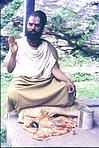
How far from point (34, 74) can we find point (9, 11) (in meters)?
5.58

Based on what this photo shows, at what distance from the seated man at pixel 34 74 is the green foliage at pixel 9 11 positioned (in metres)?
5.24

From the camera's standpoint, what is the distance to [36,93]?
5129mm

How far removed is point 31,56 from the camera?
515cm

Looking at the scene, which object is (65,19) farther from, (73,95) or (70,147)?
(70,147)

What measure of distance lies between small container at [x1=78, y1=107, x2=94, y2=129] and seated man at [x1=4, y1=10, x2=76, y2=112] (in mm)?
440

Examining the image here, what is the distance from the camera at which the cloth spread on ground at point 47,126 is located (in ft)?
15.1

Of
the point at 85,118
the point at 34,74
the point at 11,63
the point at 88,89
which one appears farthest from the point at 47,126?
the point at 88,89

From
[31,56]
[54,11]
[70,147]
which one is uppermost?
[54,11]

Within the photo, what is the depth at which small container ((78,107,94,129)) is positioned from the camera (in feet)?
15.7

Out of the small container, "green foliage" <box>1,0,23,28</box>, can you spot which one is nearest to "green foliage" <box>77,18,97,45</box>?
"green foliage" <box>1,0,23,28</box>

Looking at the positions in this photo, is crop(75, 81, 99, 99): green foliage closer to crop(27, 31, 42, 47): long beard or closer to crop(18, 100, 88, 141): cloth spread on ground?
crop(18, 100, 88, 141): cloth spread on ground

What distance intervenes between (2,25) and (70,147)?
6.49 m

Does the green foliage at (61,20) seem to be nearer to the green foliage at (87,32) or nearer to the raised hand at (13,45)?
the green foliage at (87,32)

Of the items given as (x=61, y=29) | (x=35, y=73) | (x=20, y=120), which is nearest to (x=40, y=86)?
(x=35, y=73)
